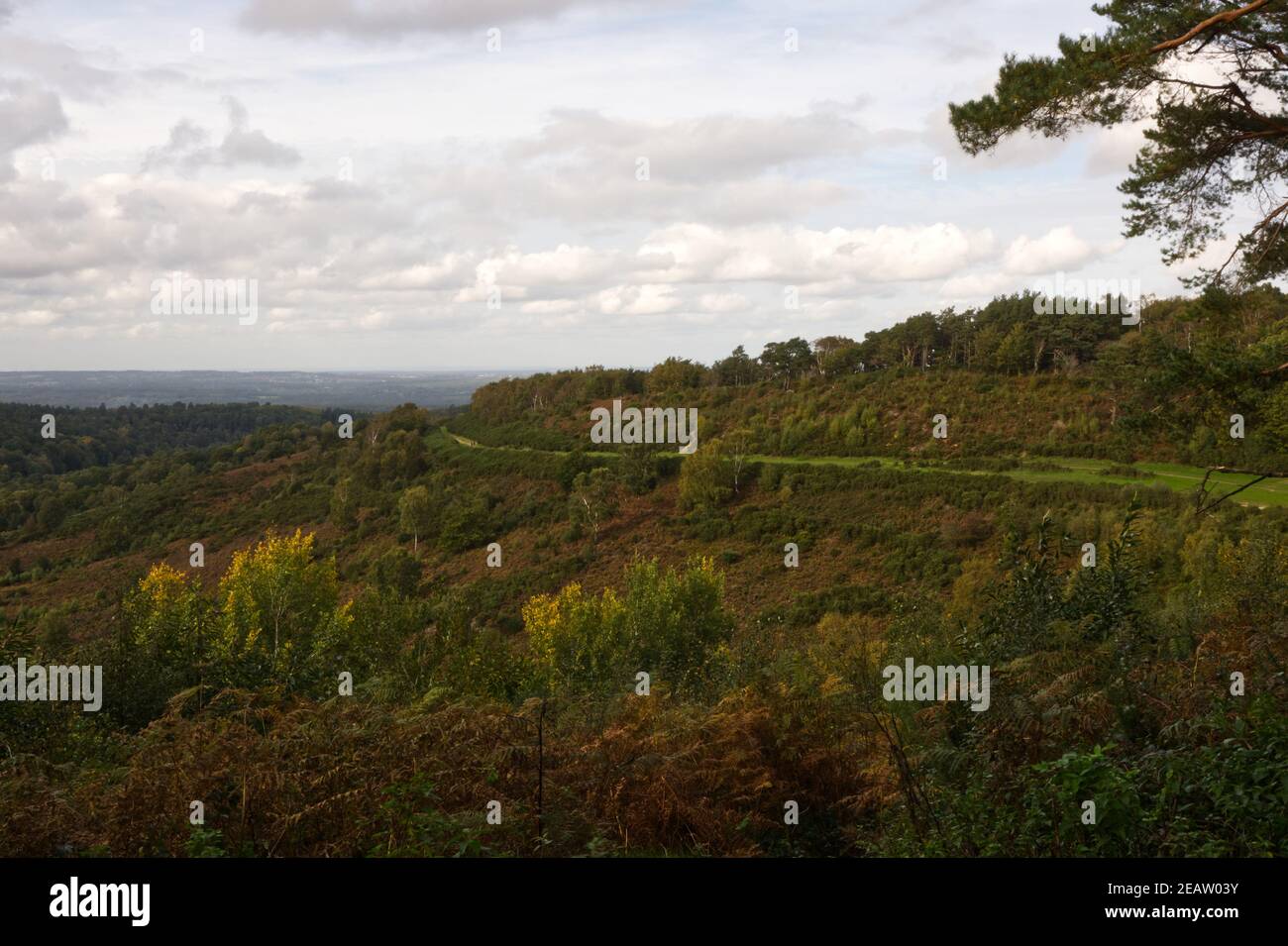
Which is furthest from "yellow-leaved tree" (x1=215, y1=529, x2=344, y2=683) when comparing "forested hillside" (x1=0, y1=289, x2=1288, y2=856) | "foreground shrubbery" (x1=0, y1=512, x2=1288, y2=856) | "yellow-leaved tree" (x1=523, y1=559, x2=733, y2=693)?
"foreground shrubbery" (x1=0, y1=512, x2=1288, y2=856)

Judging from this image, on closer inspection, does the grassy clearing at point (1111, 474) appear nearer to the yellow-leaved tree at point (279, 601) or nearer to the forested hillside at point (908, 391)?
the forested hillside at point (908, 391)

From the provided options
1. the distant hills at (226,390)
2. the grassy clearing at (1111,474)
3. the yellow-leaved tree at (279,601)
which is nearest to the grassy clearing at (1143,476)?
the grassy clearing at (1111,474)

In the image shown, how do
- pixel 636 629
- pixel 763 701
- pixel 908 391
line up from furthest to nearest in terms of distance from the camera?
1. pixel 908 391
2. pixel 636 629
3. pixel 763 701

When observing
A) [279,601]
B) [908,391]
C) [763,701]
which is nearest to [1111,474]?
[908,391]

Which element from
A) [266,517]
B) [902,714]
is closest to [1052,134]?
[902,714]

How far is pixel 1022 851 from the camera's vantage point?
14.6 feet

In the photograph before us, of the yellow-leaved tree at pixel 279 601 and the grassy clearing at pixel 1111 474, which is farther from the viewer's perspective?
the grassy clearing at pixel 1111 474

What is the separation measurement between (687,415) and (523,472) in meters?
14.1

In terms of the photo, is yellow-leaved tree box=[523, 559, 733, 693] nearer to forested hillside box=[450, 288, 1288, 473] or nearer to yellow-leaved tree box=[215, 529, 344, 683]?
yellow-leaved tree box=[215, 529, 344, 683]

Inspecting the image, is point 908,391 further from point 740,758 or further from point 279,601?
point 740,758

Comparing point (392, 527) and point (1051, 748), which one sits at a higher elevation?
point (1051, 748)

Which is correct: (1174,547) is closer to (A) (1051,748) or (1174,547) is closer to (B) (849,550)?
(B) (849,550)

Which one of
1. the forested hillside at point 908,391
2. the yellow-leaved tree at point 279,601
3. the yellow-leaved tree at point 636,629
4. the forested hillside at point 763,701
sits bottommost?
the yellow-leaved tree at point 636,629

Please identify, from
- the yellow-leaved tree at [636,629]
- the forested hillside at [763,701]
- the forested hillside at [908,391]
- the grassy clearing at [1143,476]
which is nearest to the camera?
the forested hillside at [763,701]
